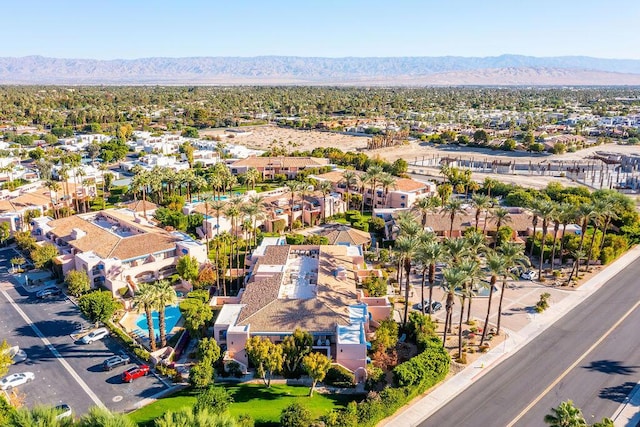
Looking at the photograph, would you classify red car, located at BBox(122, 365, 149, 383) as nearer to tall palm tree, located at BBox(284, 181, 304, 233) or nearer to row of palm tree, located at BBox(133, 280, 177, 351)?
row of palm tree, located at BBox(133, 280, 177, 351)

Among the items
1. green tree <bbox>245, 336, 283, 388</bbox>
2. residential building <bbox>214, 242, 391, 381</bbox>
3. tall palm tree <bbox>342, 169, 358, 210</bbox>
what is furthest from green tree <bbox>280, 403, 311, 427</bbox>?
tall palm tree <bbox>342, 169, 358, 210</bbox>

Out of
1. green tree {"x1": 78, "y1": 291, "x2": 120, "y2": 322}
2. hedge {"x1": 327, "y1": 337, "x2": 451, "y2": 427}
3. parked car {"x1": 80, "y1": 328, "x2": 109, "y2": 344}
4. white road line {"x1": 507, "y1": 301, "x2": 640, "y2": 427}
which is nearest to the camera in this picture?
hedge {"x1": 327, "y1": 337, "x2": 451, "y2": 427}

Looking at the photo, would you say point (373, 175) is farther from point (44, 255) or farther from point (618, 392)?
point (618, 392)

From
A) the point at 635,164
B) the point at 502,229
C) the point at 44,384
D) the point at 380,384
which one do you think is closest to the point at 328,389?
the point at 380,384

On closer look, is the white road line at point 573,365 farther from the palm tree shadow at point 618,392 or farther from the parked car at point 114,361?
the parked car at point 114,361

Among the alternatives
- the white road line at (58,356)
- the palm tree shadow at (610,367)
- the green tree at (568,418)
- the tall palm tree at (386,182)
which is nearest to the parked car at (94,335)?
the white road line at (58,356)

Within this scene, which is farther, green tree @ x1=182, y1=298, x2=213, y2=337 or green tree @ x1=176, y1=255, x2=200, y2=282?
green tree @ x1=176, y1=255, x2=200, y2=282
